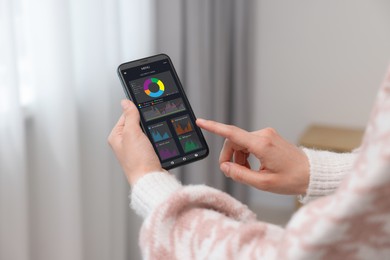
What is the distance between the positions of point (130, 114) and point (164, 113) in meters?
0.14

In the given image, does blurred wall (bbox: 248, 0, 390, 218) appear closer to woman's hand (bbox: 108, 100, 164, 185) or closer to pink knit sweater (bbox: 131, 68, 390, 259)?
woman's hand (bbox: 108, 100, 164, 185)

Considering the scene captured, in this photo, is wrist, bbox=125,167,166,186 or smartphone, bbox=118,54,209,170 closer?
wrist, bbox=125,167,166,186

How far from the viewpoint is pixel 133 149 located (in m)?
0.76

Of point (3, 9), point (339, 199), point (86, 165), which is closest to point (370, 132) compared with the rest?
point (339, 199)

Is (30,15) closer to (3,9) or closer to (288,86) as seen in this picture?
(3,9)

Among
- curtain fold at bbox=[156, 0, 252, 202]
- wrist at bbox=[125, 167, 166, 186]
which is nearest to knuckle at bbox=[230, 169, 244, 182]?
wrist at bbox=[125, 167, 166, 186]

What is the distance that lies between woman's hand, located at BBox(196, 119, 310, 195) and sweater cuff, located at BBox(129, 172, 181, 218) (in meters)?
0.22

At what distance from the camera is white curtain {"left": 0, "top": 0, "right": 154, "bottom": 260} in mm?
1336

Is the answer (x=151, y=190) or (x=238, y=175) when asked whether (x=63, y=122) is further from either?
(x=151, y=190)

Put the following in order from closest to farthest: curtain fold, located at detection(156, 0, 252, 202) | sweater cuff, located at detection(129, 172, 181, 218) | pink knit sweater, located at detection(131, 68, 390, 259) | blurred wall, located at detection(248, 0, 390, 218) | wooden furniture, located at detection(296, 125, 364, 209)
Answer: pink knit sweater, located at detection(131, 68, 390, 259) → sweater cuff, located at detection(129, 172, 181, 218) → curtain fold, located at detection(156, 0, 252, 202) → wooden furniture, located at detection(296, 125, 364, 209) → blurred wall, located at detection(248, 0, 390, 218)

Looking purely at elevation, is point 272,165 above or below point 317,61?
above

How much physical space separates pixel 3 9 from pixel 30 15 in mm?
112

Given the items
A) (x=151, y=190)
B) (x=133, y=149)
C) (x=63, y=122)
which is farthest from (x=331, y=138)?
(x=151, y=190)

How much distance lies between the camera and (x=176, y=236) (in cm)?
54
